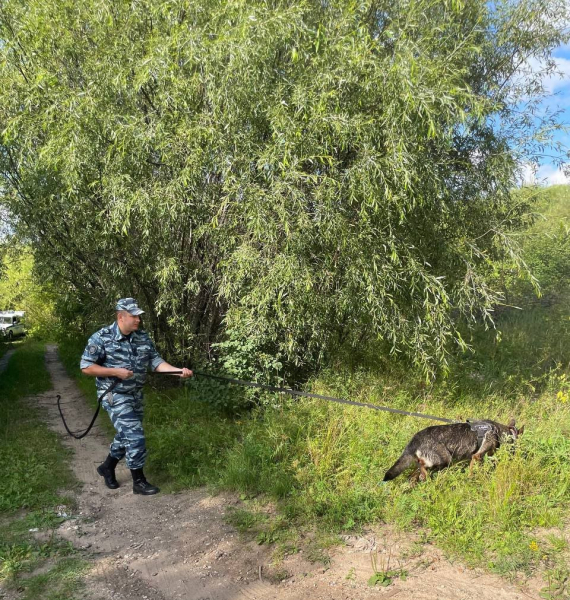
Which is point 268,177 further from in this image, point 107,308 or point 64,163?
point 107,308

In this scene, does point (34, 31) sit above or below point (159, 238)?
above

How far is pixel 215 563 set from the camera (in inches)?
A: 133

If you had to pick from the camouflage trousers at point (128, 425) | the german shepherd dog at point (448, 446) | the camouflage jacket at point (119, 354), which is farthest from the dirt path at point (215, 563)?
the camouflage jacket at point (119, 354)

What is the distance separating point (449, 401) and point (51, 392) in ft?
26.6

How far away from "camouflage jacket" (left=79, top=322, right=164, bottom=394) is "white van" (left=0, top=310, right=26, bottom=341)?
65.1 feet

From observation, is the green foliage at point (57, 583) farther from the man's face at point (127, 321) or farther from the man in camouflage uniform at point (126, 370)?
the man's face at point (127, 321)

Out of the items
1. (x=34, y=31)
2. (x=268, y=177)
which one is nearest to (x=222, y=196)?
(x=268, y=177)

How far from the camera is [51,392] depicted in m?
10.2

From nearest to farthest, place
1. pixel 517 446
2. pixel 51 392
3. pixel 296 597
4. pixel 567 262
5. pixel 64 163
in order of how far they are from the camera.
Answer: pixel 296 597 → pixel 517 446 → pixel 64 163 → pixel 51 392 → pixel 567 262

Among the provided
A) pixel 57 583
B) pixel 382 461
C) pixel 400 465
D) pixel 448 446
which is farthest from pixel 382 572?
pixel 57 583

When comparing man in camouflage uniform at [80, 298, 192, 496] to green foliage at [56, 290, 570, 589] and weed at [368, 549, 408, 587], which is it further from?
weed at [368, 549, 408, 587]

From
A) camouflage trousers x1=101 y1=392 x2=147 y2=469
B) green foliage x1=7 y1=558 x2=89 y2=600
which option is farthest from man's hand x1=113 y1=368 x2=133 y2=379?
green foliage x1=7 y1=558 x2=89 y2=600

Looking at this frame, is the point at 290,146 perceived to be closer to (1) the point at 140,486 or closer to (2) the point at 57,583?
(1) the point at 140,486

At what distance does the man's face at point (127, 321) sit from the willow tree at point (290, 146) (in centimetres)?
152
